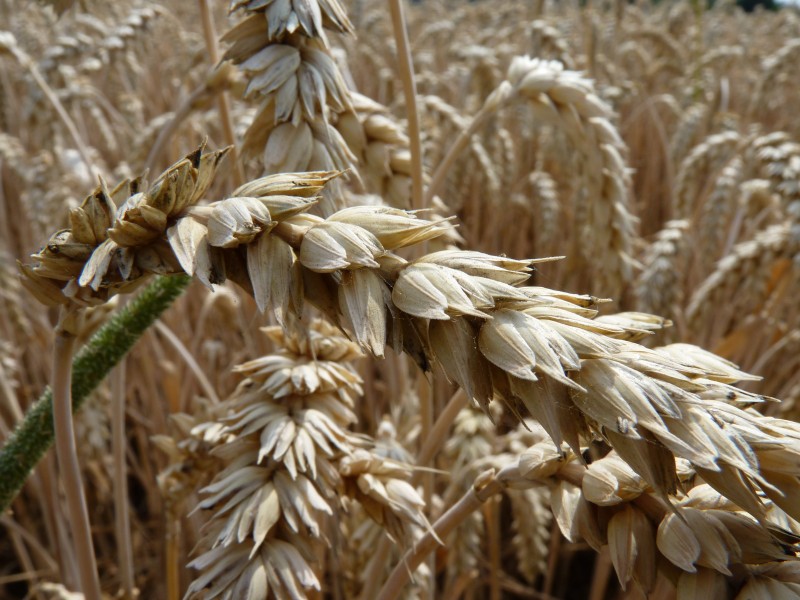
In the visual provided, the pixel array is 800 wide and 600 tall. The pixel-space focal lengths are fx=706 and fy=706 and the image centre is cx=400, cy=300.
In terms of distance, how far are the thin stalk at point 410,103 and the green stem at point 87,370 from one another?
286 millimetres

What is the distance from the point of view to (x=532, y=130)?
2.44 meters

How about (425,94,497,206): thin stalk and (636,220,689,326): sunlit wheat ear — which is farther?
(636,220,689,326): sunlit wheat ear

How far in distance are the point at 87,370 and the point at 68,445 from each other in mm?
76

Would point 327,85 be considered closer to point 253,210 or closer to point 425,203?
point 425,203

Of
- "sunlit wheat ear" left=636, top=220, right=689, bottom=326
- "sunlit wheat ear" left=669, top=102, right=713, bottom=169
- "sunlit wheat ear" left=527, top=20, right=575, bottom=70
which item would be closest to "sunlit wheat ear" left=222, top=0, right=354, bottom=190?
"sunlit wheat ear" left=636, top=220, right=689, bottom=326

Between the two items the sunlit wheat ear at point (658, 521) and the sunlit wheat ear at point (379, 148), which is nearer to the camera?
the sunlit wheat ear at point (658, 521)

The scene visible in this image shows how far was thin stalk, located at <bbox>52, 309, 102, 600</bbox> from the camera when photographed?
470 millimetres

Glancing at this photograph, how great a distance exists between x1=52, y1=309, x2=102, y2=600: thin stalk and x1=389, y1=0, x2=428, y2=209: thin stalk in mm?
387

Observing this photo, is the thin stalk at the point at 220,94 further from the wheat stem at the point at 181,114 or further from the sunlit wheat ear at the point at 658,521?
the sunlit wheat ear at the point at 658,521

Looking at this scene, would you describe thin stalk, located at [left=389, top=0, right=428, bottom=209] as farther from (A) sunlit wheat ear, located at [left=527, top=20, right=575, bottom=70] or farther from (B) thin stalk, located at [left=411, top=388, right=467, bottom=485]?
(A) sunlit wheat ear, located at [left=527, top=20, right=575, bottom=70]

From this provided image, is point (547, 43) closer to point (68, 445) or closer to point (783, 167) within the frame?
point (783, 167)

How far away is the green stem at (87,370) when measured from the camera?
56 centimetres

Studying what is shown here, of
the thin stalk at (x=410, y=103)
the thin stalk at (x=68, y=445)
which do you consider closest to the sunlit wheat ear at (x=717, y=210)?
the thin stalk at (x=410, y=103)

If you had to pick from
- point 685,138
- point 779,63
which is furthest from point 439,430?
point 779,63
